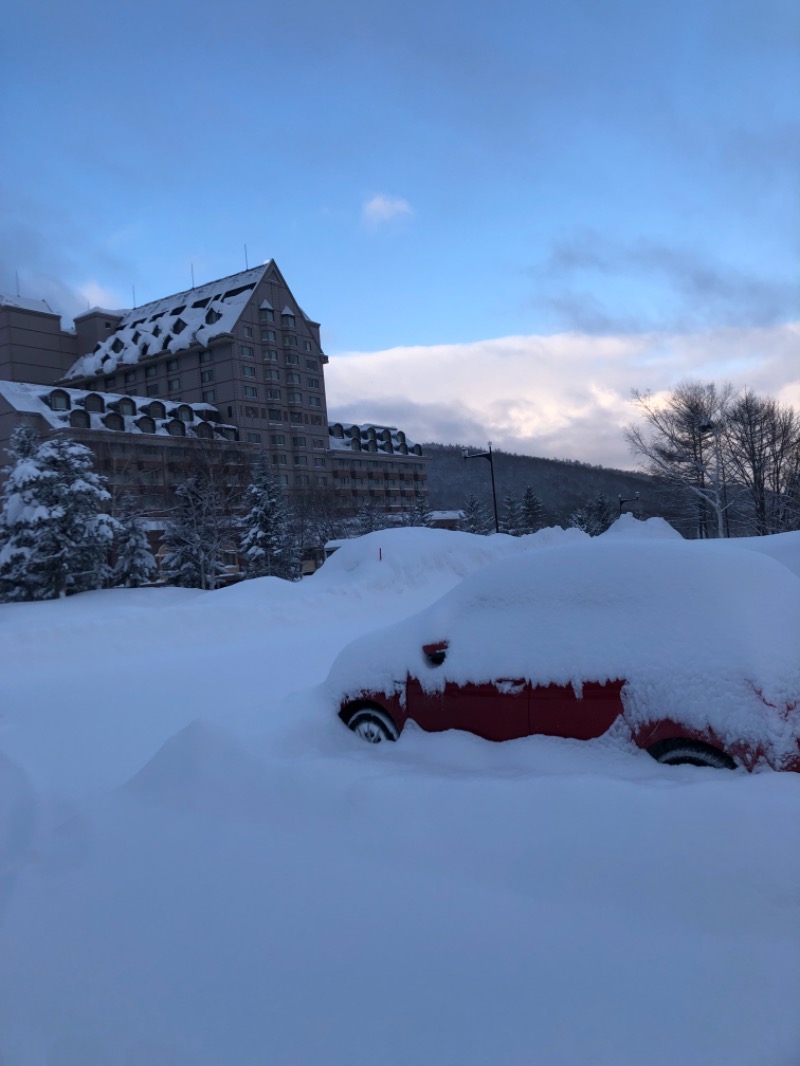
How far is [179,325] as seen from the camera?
69.9 metres

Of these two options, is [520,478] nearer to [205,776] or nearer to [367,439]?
[367,439]

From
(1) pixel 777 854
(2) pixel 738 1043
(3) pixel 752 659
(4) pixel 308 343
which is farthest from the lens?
(4) pixel 308 343

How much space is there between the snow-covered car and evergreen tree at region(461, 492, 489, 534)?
211 ft

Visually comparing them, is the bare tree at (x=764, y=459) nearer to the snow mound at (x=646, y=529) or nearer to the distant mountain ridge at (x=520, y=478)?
the snow mound at (x=646, y=529)

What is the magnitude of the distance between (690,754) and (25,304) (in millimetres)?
82993

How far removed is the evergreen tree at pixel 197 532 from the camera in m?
33.9

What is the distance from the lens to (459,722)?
5.15 m

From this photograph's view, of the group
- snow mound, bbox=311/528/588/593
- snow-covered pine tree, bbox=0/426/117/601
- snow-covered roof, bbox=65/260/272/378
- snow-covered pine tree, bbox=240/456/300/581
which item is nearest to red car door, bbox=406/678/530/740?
snow mound, bbox=311/528/588/593

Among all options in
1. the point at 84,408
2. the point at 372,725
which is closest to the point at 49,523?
the point at 372,725

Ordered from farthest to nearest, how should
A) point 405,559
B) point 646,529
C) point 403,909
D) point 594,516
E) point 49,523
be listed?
point 594,516 → point 646,529 → point 49,523 → point 405,559 → point 403,909

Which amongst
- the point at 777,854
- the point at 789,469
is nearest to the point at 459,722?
the point at 777,854

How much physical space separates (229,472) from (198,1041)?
36.2 meters

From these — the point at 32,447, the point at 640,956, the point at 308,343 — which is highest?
the point at 308,343

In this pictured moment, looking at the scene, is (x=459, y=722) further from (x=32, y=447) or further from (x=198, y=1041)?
(x=32, y=447)
